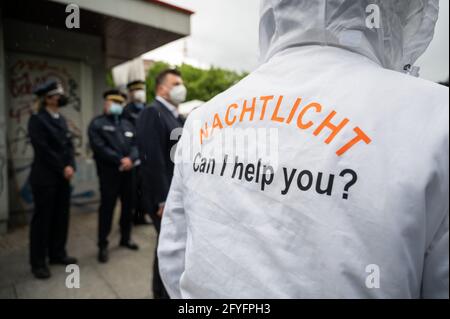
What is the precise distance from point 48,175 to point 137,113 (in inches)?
68.8

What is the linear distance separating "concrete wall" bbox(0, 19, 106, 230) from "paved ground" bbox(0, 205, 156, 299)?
944mm

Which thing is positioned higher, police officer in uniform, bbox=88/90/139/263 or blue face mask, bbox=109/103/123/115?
blue face mask, bbox=109/103/123/115

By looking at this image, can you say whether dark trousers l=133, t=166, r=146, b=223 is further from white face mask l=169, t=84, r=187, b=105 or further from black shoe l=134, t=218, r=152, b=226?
white face mask l=169, t=84, r=187, b=105

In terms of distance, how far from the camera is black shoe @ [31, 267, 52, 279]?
10.2 feet

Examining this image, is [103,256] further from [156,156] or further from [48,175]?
[156,156]

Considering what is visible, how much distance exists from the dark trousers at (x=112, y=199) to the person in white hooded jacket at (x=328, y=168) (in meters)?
2.83

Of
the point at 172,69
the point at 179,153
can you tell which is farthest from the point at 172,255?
the point at 172,69

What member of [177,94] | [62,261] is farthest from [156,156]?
[62,261]

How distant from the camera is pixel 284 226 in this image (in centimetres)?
76

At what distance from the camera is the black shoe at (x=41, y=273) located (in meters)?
3.12

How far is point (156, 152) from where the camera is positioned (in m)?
2.49

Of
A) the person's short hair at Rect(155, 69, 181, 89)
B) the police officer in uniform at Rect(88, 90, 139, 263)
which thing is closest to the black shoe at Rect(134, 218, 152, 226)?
the police officer in uniform at Rect(88, 90, 139, 263)
